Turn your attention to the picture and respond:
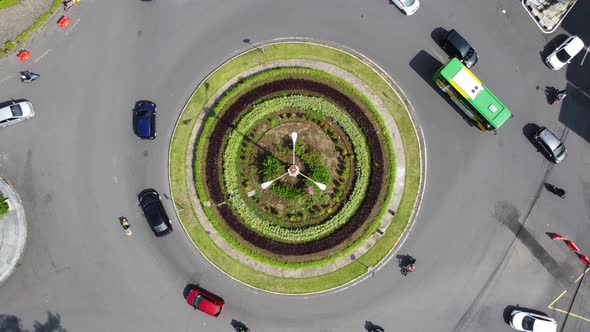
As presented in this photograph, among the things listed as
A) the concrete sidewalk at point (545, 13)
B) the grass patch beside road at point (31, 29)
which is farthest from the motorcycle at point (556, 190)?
the grass patch beside road at point (31, 29)

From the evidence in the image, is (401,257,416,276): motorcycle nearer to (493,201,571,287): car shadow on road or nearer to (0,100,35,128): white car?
(493,201,571,287): car shadow on road

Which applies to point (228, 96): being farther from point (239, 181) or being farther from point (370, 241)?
point (370, 241)

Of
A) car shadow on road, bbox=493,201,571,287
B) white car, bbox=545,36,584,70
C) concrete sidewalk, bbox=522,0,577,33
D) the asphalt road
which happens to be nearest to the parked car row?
the asphalt road

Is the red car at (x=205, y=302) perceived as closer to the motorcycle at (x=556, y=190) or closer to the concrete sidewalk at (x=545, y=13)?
the motorcycle at (x=556, y=190)

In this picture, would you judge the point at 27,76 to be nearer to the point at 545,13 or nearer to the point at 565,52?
the point at 545,13

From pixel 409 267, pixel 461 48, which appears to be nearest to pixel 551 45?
pixel 461 48

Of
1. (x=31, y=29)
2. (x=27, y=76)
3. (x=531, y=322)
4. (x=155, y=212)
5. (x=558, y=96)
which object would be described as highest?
(x=558, y=96)

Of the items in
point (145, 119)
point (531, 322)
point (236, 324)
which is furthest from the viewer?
point (145, 119)
